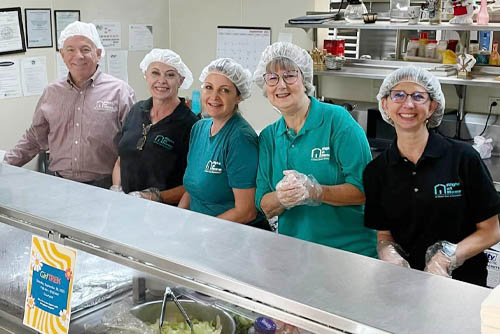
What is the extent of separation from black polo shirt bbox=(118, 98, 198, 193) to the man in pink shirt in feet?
1.09

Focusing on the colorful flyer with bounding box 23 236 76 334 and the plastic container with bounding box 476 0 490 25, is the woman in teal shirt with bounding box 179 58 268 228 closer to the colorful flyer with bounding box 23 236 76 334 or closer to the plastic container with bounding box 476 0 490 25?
the colorful flyer with bounding box 23 236 76 334

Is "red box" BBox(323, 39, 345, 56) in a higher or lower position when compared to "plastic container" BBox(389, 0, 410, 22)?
lower

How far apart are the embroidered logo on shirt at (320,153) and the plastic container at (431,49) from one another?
258 centimetres

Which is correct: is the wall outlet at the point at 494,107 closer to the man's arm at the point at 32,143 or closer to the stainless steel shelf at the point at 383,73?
the stainless steel shelf at the point at 383,73

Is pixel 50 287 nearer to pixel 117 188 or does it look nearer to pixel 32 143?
pixel 117 188

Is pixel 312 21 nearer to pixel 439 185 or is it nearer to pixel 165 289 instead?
pixel 439 185

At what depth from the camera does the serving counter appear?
2.98 feet

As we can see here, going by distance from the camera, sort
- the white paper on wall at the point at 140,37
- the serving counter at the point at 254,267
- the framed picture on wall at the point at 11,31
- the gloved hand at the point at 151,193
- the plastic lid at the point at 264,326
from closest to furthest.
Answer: the serving counter at the point at 254,267 → the plastic lid at the point at 264,326 → the gloved hand at the point at 151,193 → the framed picture on wall at the point at 11,31 → the white paper on wall at the point at 140,37

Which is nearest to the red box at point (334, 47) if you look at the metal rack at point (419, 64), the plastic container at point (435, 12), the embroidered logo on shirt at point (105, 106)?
the metal rack at point (419, 64)

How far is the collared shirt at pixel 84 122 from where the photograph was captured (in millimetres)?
2717

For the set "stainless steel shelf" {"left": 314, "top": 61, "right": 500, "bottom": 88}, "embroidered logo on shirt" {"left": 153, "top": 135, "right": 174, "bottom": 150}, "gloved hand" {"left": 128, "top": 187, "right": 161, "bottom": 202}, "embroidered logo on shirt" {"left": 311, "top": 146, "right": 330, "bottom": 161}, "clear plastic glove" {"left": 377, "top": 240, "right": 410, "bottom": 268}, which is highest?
"stainless steel shelf" {"left": 314, "top": 61, "right": 500, "bottom": 88}

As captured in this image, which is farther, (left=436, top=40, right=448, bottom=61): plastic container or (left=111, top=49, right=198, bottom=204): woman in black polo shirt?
(left=436, top=40, right=448, bottom=61): plastic container

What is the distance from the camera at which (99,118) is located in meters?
2.72

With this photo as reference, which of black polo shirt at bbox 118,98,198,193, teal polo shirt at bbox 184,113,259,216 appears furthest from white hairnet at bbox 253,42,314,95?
black polo shirt at bbox 118,98,198,193
